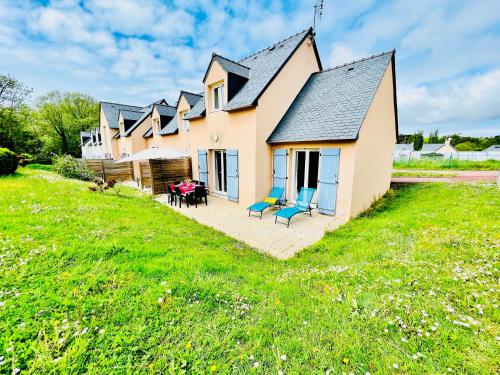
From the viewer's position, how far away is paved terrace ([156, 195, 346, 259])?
567 cm

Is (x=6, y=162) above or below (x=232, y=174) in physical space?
above

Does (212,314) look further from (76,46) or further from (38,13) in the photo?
(76,46)

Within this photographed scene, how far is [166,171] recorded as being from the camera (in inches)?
470

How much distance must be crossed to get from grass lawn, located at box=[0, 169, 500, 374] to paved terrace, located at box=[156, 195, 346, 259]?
0.84 metres

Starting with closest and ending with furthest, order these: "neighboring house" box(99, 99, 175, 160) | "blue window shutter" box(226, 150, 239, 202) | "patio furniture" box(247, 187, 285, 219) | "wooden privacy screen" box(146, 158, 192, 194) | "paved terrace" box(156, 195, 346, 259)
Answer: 1. "paved terrace" box(156, 195, 346, 259)
2. "patio furniture" box(247, 187, 285, 219)
3. "blue window shutter" box(226, 150, 239, 202)
4. "wooden privacy screen" box(146, 158, 192, 194)
5. "neighboring house" box(99, 99, 175, 160)

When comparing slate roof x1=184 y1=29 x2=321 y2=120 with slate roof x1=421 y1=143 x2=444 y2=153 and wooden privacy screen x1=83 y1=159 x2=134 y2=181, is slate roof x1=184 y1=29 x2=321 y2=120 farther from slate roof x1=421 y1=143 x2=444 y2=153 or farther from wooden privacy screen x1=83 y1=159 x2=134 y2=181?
slate roof x1=421 y1=143 x2=444 y2=153

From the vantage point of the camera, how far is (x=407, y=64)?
34.2 feet

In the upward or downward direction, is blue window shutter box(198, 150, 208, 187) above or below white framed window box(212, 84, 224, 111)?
below

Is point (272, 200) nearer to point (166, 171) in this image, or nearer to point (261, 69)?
point (261, 69)

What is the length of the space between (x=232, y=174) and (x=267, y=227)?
12.6 ft

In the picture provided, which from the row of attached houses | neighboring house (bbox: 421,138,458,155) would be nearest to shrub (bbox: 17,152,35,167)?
the row of attached houses

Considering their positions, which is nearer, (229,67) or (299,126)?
(299,126)

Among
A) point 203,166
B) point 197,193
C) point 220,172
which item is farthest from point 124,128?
point 197,193

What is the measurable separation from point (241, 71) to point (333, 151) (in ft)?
21.1
